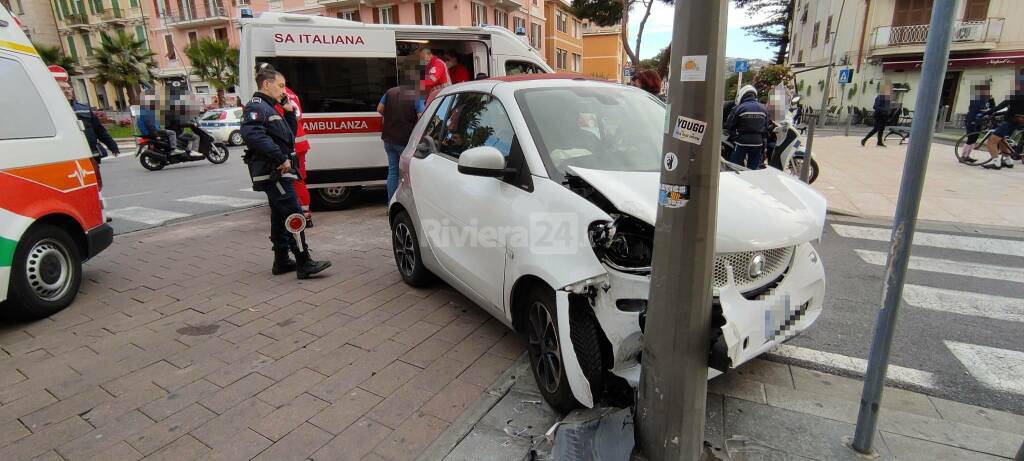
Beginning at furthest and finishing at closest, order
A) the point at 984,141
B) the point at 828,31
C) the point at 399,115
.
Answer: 1. the point at 828,31
2. the point at 984,141
3. the point at 399,115

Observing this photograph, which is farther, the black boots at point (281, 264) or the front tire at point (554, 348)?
the black boots at point (281, 264)

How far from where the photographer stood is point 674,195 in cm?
191

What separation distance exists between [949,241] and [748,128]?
109 inches

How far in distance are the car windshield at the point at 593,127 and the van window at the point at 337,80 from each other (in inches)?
196

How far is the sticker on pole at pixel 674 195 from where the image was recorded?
189 centimetres

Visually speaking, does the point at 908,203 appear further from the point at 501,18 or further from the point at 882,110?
the point at 501,18

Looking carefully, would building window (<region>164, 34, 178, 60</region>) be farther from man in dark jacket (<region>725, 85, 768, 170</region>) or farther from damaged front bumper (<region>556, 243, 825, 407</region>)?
damaged front bumper (<region>556, 243, 825, 407</region>)

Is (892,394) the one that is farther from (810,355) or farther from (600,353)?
(600,353)

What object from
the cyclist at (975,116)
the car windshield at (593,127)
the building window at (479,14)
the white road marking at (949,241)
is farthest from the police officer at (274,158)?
the building window at (479,14)

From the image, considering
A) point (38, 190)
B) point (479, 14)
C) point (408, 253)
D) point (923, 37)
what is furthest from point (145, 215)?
point (923, 37)

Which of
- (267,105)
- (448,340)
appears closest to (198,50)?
(267,105)

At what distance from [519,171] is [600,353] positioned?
3.83ft

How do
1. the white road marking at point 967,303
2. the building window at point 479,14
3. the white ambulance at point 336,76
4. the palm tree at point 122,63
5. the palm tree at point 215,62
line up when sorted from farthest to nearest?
the palm tree at point 215,62
the building window at point 479,14
the palm tree at point 122,63
the white ambulance at point 336,76
the white road marking at point 967,303

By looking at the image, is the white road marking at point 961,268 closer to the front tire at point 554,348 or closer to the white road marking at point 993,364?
the white road marking at point 993,364
